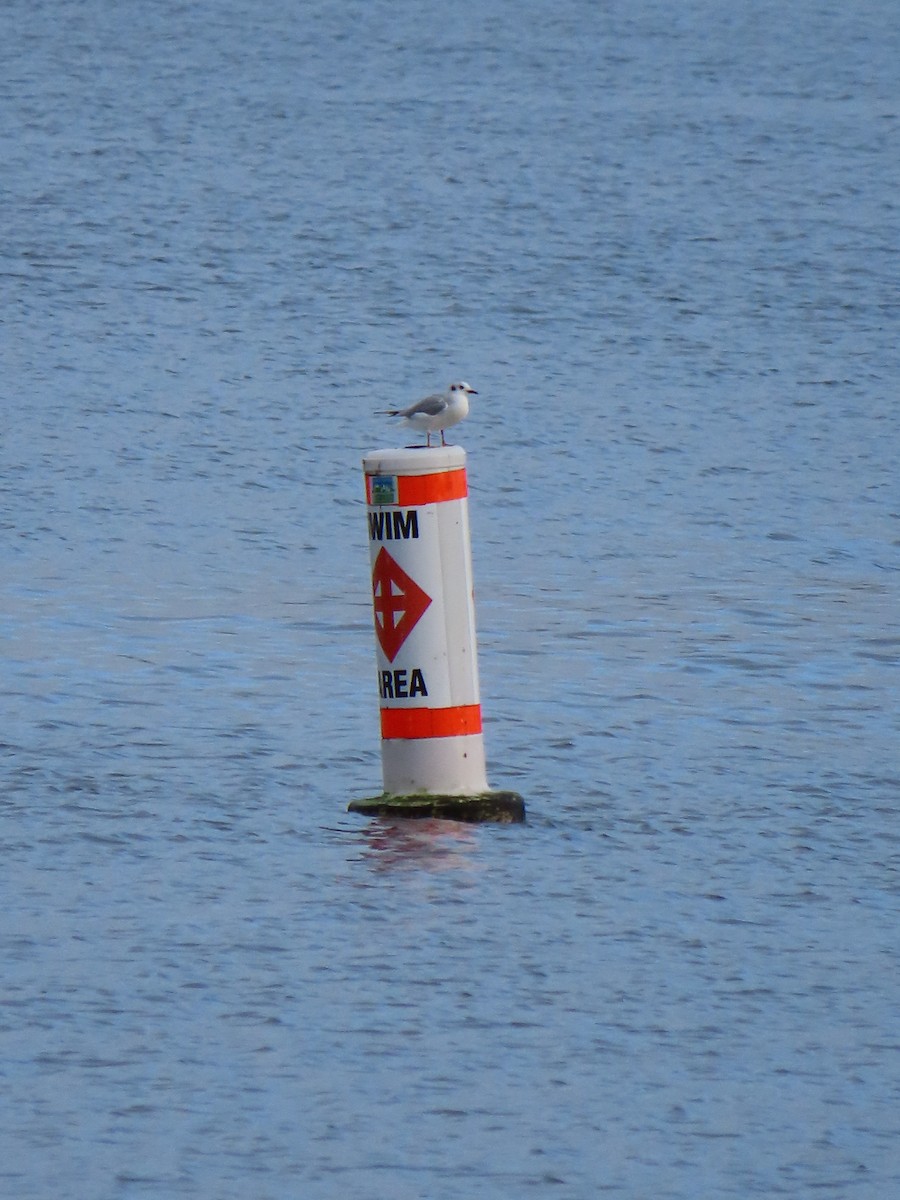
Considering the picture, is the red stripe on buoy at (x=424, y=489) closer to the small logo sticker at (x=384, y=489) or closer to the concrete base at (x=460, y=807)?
the small logo sticker at (x=384, y=489)

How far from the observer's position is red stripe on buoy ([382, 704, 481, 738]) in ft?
28.1

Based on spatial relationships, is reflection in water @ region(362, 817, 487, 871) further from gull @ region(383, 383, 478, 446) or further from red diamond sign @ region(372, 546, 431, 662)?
gull @ region(383, 383, 478, 446)

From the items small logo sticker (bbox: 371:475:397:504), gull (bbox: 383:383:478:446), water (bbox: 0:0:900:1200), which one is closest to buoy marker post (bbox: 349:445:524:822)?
small logo sticker (bbox: 371:475:397:504)

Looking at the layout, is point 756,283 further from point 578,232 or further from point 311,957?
point 311,957

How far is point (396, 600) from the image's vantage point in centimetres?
857

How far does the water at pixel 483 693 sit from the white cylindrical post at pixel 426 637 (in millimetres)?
284

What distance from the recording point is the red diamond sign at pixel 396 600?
8.54 m

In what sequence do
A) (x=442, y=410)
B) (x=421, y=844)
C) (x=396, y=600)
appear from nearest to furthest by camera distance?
(x=421, y=844) → (x=396, y=600) → (x=442, y=410)

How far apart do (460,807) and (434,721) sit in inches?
11.3

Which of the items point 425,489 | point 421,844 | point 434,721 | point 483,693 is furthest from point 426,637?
point 483,693

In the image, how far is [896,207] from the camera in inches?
1300

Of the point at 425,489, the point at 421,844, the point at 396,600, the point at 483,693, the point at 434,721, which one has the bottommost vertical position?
the point at 483,693

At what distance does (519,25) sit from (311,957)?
4277 cm

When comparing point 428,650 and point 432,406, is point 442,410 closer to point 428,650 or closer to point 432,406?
point 432,406
